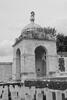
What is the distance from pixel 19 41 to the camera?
2672 centimetres

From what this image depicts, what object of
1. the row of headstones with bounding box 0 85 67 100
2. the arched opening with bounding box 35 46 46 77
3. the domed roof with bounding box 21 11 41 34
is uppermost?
the domed roof with bounding box 21 11 41 34

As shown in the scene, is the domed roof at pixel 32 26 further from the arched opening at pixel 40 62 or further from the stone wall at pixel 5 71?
the stone wall at pixel 5 71

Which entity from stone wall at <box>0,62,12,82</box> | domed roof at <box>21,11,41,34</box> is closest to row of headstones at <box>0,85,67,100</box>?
domed roof at <box>21,11,41,34</box>

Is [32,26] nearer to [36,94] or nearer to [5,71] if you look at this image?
[5,71]

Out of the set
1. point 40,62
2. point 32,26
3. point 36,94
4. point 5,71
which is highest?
point 32,26

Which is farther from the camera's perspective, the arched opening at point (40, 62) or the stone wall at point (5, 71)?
the stone wall at point (5, 71)

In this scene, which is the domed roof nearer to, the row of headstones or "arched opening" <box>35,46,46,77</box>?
"arched opening" <box>35,46,46,77</box>

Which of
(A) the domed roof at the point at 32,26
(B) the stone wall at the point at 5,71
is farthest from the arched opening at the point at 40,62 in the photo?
(B) the stone wall at the point at 5,71

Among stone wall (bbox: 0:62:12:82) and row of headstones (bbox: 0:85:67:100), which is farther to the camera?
stone wall (bbox: 0:62:12:82)

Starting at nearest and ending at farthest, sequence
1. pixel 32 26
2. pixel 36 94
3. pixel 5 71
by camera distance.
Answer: pixel 36 94, pixel 32 26, pixel 5 71

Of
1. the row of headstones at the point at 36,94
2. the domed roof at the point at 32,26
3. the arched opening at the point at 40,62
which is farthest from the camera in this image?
the arched opening at the point at 40,62

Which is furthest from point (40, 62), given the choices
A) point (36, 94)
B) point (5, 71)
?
point (36, 94)

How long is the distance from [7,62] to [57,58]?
9.28 meters

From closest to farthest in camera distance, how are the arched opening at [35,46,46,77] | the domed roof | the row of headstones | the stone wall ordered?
the row of headstones → the domed roof → the arched opening at [35,46,46,77] → the stone wall
